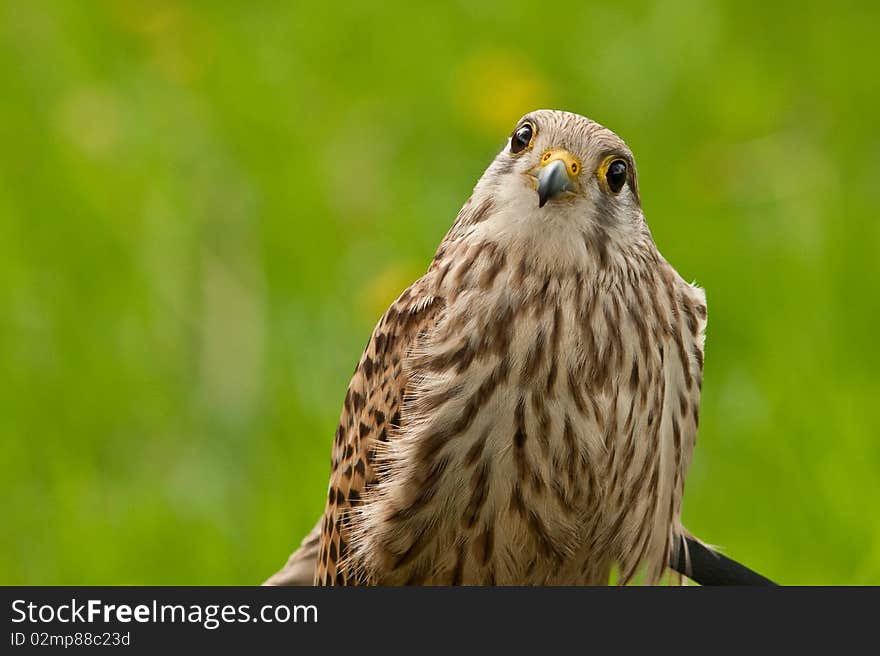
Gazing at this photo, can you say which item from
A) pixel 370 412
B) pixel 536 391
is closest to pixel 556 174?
pixel 536 391

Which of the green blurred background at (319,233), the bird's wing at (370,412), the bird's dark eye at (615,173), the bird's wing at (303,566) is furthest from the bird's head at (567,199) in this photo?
the green blurred background at (319,233)

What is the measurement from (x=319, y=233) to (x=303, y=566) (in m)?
3.04

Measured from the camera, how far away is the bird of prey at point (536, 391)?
169 inches

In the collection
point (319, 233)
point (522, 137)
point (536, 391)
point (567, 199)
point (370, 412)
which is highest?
point (319, 233)

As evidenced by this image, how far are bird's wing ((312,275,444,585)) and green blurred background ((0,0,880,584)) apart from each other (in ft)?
5.61

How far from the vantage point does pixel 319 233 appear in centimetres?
796

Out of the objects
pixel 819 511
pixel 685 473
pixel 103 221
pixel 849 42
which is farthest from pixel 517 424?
pixel 849 42

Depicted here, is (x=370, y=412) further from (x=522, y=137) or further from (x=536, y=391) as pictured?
(x=522, y=137)

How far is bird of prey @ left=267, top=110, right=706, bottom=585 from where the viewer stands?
169 inches

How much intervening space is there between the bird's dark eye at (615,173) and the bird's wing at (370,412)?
0.48 metres

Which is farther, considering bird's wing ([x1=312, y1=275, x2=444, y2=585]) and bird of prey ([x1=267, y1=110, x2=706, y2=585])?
bird's wing ([x1=312, y1=275, x2=444, y2=585])

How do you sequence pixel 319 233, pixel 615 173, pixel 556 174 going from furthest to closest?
pixel 319 233 → pixel 615 173 → pixel 556 174

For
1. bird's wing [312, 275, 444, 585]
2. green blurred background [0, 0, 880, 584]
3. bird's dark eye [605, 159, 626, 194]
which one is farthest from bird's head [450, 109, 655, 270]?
green blurred background [0, 0, 880, 584]

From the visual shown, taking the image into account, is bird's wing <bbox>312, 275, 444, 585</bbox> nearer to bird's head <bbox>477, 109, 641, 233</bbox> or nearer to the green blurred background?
bird's head <bbox>477, 109, 641, 233</bbox>
